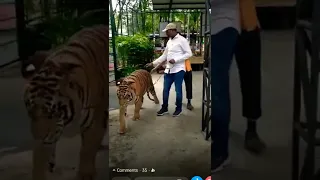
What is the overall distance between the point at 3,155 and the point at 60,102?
0.32 metres

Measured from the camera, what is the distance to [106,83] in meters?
1.43

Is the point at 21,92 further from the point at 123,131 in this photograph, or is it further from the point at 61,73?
the point at 123,131

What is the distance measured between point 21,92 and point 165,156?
0.59m

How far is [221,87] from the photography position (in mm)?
1438

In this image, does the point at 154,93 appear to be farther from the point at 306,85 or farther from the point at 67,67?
the point at 306,85

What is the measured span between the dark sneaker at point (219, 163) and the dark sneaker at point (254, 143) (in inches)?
3.6

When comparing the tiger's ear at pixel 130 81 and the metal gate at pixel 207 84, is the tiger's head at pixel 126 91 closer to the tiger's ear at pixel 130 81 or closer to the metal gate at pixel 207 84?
the tiger's ear at pixel 130 81

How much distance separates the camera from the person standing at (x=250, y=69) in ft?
4.63

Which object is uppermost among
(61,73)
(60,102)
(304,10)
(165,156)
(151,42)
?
(304,10)

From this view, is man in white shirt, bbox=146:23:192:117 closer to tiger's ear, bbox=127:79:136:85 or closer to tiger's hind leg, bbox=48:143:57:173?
tiger's ear, bbox=127:79:136:85

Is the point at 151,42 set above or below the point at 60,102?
above

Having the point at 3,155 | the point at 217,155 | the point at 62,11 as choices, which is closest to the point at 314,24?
the point at 217,155

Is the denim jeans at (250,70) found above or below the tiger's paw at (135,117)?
above

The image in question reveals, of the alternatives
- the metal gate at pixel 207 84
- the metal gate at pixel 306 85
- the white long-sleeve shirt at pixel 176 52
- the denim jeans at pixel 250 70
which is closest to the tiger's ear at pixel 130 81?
the white long-sleeve shirt at pixel 176 52
